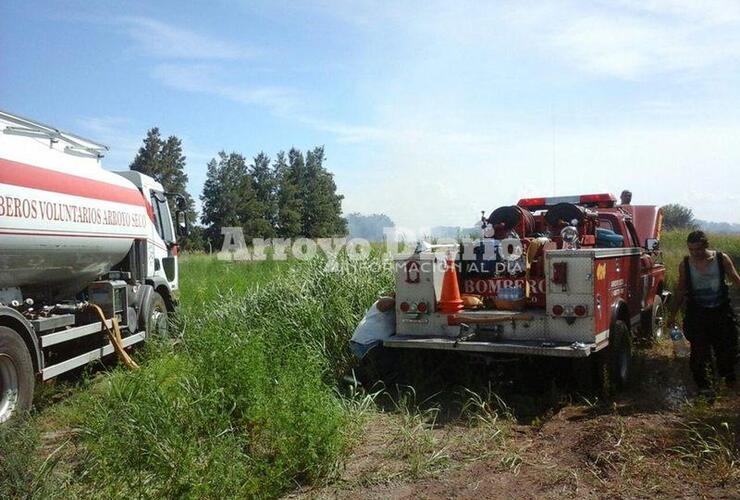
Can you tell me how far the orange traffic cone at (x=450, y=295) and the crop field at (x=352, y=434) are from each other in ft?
2.74

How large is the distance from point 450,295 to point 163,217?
5.90 m

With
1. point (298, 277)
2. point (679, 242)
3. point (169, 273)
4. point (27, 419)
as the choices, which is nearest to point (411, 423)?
point (27, 419)

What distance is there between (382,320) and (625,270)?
2.80 metres

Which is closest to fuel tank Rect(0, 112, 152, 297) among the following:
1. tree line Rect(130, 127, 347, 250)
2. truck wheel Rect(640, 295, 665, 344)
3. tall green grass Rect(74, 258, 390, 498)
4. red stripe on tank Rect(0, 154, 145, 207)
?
red stripe on tank Rect(0, 154, 145, 207)

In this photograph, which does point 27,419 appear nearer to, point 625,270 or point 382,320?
point 382,320

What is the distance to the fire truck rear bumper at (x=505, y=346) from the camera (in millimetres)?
5770

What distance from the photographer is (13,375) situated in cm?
579

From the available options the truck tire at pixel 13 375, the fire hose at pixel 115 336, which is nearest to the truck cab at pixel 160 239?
the fire hose at pixel 115 336

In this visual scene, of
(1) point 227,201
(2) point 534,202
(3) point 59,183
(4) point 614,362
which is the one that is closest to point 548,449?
(4) point 614,362

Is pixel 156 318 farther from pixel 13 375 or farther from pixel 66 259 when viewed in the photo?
pixel 13 375

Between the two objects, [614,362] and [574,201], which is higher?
[574,201]

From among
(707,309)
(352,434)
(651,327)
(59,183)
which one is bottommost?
(352,434)

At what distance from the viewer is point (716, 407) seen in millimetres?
5820

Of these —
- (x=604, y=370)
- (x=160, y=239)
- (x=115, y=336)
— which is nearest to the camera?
(x=604, y=370)
